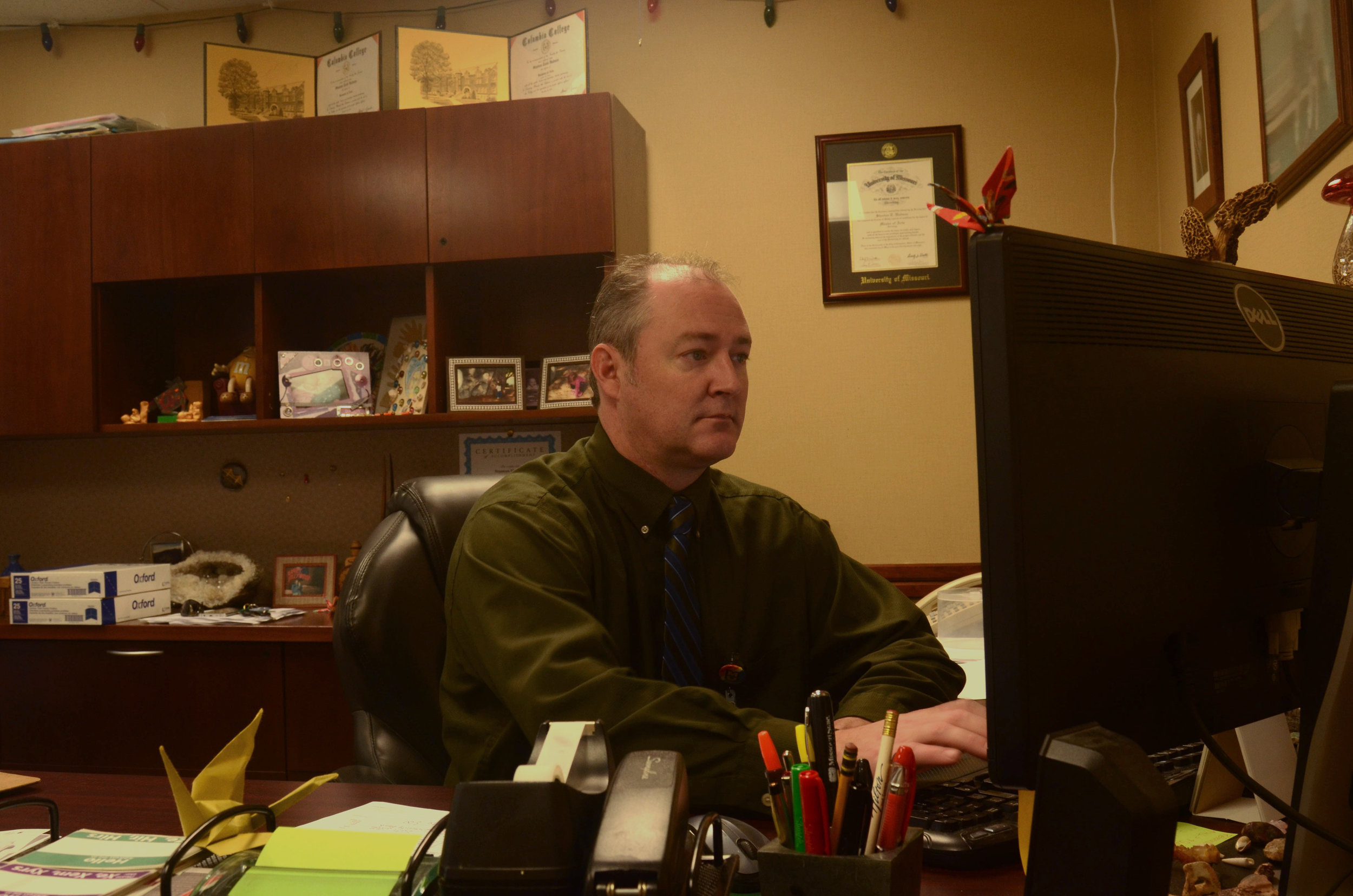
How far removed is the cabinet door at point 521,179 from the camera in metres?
2.64

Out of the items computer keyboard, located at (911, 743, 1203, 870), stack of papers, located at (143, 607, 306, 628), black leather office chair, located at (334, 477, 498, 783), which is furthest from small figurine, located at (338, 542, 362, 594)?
computer keyboard, located at (911, 743, 1203, 870)

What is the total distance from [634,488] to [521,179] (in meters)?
1.52

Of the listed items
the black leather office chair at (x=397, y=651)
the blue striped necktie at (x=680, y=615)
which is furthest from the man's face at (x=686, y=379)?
the black leather office chair at (x=397, y=651)

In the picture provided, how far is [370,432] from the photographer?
120 inches

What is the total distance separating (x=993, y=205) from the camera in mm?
577

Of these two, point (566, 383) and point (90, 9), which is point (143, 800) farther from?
point (90, 9)

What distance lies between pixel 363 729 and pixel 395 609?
17 centimetres

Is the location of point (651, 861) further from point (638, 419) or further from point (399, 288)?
point (399, 288)

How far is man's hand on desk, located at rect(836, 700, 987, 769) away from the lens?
0.92m

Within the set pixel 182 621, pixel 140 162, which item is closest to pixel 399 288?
pixel 140 162

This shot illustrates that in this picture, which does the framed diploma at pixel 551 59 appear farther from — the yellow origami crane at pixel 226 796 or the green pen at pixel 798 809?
the green pen at pixel 798 809

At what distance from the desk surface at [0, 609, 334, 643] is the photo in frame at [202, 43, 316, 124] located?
5.08 ft

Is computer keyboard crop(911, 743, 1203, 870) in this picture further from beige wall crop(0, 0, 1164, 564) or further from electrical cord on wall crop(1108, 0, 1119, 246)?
electrical cord on wall crop(1108, 0, 1119, 246)

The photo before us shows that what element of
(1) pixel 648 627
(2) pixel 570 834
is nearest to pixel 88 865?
(2) pixel 570 834
